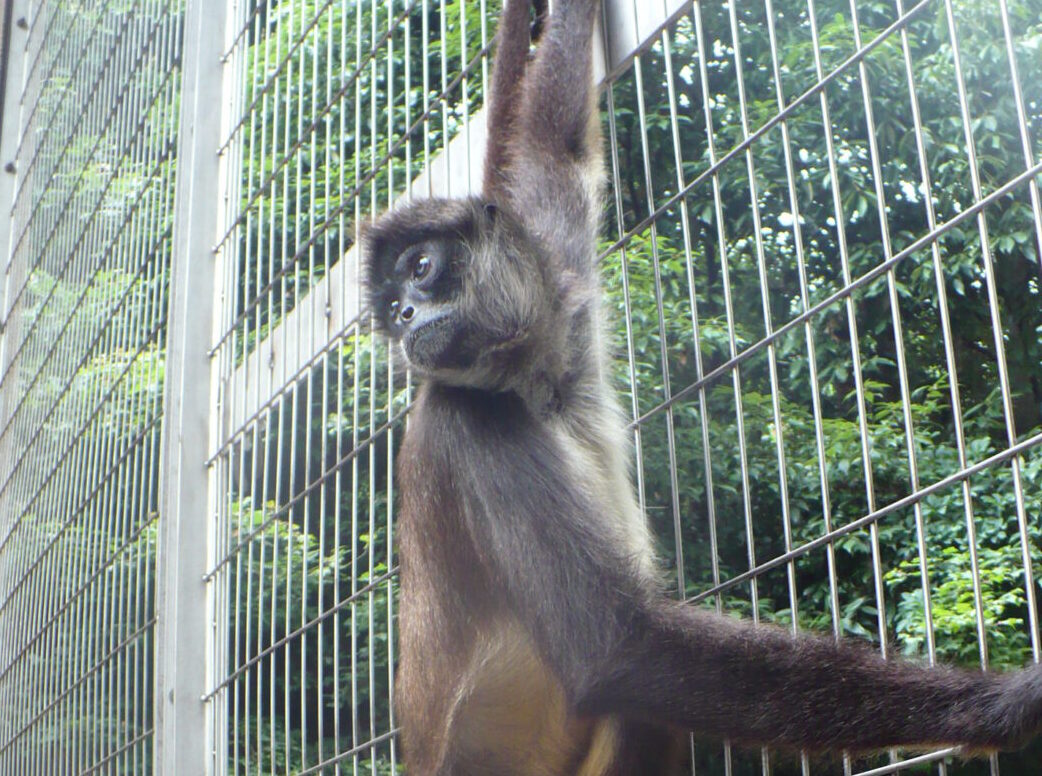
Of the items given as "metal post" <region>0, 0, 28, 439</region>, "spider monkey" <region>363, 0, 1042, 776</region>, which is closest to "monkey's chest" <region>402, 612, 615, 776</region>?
"spider monkey" <region>363, 0, 1042, 776</region>

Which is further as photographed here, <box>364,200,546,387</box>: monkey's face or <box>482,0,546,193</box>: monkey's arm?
<box>482,0,546,193</box>: monkey's arm

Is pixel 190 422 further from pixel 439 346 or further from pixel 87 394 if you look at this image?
pixel 439 346

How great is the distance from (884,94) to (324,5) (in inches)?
258

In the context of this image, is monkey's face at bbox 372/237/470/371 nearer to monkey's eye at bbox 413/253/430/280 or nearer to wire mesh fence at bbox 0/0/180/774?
monkey's eye at bbox 413/253/430/280

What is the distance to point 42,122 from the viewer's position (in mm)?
8992

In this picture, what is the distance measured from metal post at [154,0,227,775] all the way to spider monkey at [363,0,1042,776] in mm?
1462

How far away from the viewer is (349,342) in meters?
5.24

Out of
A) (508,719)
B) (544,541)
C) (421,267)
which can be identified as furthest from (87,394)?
(544,541)

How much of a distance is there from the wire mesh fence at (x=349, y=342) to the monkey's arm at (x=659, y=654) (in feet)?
0.34

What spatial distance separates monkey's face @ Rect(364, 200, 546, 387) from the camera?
4.03m

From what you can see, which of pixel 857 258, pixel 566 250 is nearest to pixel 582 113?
pixel 566 250

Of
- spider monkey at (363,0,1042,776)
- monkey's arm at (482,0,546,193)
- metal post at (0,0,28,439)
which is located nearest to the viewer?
spider monkey at (363,0,1042,776)

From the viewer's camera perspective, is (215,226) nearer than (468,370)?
No

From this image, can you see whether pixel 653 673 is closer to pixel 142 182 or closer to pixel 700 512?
pixel 142 182
